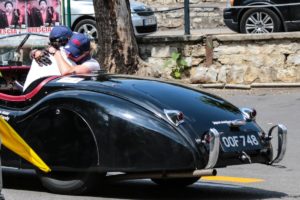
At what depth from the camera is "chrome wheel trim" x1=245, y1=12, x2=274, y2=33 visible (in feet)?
58.8

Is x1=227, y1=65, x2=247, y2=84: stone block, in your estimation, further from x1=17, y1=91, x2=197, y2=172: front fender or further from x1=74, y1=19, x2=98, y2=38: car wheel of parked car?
x1=17, y1=91, x2=197, y2=172: front fender

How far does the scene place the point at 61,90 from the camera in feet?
27.4

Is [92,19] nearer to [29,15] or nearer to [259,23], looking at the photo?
[29,15]

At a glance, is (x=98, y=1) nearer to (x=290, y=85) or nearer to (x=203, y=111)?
(x=290, y=85)

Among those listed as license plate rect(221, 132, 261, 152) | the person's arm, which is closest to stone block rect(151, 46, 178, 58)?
the person's arm

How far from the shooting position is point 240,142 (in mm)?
8008

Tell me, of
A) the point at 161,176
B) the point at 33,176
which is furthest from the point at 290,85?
the point at 161,176

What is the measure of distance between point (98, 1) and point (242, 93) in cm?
316

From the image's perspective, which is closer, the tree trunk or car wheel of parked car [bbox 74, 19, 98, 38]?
the tree trunk

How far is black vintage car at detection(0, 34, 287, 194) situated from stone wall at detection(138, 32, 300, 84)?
8.46m

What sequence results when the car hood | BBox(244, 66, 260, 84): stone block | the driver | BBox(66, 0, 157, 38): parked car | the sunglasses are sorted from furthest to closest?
BBox(66, 0, 157, 38): parked car
BBox(244, 66, 260, 84): stone block
the sunglasses
the driver
the car hood

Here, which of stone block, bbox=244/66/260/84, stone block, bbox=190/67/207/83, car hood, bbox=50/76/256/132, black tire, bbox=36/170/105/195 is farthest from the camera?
stone block, bbox=190/67/207/83

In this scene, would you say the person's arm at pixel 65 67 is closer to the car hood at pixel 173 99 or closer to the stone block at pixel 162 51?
the car hood at pixel 173 99

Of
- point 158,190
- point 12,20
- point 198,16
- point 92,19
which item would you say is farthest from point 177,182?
point 198,16
